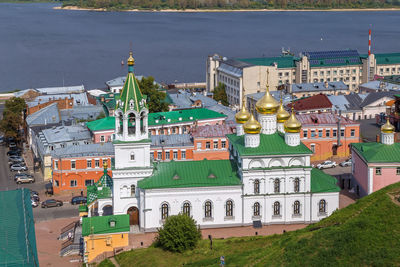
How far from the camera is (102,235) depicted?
928 inches

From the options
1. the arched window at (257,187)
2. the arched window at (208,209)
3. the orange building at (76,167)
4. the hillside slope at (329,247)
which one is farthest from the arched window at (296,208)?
the orange building at (76,167)

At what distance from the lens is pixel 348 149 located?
3669cm

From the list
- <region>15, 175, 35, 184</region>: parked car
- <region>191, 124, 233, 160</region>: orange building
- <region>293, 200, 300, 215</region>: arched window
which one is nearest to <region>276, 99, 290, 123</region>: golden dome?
<region>293, 200, 300, 215</region>: arched window

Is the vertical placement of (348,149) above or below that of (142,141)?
below

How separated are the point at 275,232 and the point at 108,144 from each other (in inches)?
460

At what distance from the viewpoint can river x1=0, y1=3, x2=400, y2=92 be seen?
79.4 meters

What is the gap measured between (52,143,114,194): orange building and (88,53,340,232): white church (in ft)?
21.1

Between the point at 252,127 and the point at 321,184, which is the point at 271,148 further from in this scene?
the point at 321,184

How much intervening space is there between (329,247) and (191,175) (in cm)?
778

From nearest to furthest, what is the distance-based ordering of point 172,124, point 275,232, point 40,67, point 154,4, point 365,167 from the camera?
point 275,232 < point 365,167 < point 172,124 < point 40,67 < point 154,4

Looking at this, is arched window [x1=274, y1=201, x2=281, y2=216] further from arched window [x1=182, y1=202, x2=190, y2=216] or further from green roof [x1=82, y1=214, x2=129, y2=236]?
green roof [x1=82, y1=214, x2=129, y2=236]

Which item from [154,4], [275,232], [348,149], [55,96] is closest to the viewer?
[275,232]

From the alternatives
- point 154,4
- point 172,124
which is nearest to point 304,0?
point 154,4

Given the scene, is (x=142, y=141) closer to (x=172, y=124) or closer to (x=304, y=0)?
(x=172, y=124)
